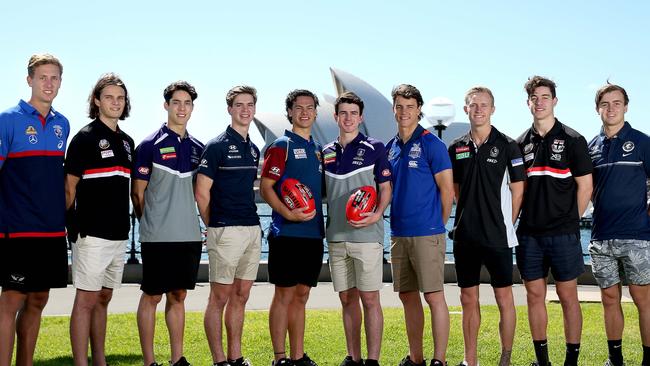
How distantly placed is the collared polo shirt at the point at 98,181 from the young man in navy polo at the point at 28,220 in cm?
14

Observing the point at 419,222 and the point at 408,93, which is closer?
the point at 419,222

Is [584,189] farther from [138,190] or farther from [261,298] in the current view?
[261,298]

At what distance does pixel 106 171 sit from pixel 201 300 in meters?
5.82

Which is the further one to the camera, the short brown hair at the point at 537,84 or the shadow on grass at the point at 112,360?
the shadow on grass at the point at 112,360

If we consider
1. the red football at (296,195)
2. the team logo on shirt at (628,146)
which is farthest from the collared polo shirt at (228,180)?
the team logo on shirt at (628,146)

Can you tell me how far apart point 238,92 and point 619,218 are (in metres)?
3.28

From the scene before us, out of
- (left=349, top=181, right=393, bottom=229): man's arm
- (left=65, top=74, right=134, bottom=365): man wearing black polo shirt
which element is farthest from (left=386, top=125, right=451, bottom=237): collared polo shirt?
(left=65, top=74, right=134, bottom=365): man wearing black polo shirt

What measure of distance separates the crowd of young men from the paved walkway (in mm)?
4526

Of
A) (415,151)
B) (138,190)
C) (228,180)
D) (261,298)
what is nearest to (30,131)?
(138,190)

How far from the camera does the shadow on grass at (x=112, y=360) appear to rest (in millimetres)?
6438

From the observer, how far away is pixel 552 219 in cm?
577

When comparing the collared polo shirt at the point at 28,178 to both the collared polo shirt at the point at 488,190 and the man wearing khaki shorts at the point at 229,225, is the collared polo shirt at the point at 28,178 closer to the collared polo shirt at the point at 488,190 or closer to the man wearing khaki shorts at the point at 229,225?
the man wearing khaki shorts at the point at 229,225

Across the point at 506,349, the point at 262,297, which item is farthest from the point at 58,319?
the point at 506,349

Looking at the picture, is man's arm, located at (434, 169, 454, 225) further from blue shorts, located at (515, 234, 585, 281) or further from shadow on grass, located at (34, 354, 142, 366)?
shadow on grass, located at (34, 354, 142, 366)
